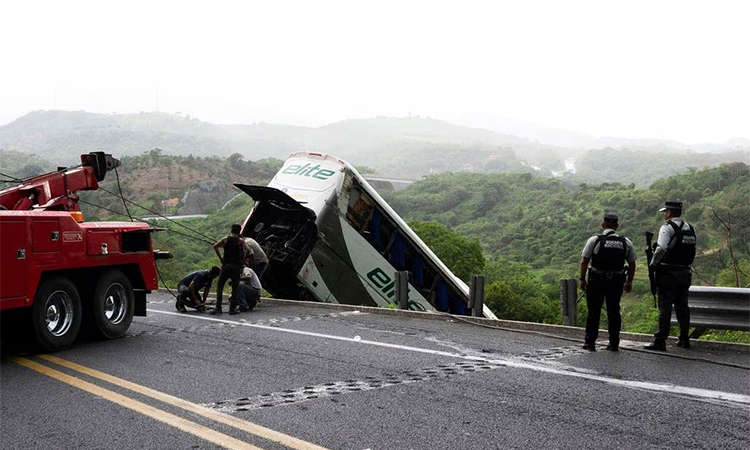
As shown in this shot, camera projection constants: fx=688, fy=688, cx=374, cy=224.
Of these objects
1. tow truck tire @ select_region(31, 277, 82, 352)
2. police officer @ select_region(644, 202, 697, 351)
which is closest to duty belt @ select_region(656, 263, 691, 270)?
police officer @ select_region(644, 202, 697, 351)

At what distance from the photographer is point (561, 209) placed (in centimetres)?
9444

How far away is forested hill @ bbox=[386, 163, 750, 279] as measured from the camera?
65156 millimetres

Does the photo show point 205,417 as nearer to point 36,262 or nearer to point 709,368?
point 36,262

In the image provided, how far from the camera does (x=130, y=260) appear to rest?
9352 millimetres

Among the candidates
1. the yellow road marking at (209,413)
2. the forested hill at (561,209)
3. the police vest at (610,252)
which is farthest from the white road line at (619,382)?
the forested hill at (561,209)

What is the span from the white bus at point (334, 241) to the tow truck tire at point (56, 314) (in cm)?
680

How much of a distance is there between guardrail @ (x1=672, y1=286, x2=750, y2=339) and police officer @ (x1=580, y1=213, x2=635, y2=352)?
1.05 m

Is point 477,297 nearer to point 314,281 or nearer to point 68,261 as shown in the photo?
point 314,281

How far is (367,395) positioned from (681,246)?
171 inches

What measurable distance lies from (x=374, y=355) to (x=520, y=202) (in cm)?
10340

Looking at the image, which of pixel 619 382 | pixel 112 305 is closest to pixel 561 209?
pixel 112 305

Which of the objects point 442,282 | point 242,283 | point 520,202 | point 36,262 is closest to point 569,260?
point 520,202

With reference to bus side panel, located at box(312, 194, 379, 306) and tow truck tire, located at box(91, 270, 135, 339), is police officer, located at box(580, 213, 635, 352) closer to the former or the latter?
tow truck tire, located at box(91, 270, 135, 339)

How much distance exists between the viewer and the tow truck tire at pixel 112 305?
8812mm
